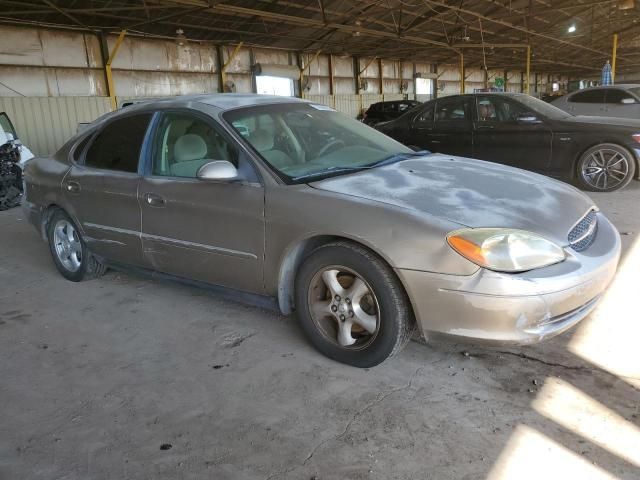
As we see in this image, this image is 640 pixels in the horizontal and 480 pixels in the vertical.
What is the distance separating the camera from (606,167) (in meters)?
7.08

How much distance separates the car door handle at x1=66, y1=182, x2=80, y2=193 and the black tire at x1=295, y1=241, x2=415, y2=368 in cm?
217

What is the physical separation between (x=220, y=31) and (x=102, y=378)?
15497 mm

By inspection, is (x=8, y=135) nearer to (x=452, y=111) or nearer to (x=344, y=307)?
(x=452, y=111)

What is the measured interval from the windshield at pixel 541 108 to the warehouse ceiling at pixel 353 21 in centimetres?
742

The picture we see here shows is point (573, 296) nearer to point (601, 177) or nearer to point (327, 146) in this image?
point (327, 146)

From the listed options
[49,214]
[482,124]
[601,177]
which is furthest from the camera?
[482,124]

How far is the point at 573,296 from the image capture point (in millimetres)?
2467

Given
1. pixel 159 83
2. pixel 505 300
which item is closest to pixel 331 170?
pixel 505 300

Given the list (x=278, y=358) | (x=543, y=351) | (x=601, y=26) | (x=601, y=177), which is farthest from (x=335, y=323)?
(x=601, y=26)

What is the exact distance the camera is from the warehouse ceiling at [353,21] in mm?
12727

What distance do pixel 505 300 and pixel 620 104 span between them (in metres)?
10.6

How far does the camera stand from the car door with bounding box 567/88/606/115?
11086 mm

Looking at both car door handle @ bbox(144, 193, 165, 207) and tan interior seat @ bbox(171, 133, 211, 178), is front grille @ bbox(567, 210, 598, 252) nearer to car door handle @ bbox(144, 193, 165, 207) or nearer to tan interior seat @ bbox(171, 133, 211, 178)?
tan interior seat @ bbox(171, 133, 211, 178)

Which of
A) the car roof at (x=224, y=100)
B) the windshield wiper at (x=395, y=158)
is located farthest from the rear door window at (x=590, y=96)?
the car roof at (x=224, y=100)
